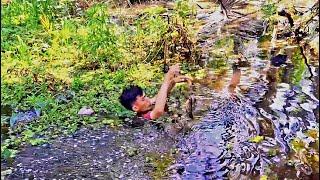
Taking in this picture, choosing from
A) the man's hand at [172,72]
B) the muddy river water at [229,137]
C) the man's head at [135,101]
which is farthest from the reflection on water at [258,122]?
the man's head at [135,101]

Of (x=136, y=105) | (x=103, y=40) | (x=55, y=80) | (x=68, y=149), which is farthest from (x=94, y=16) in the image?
(x=68, y=149)

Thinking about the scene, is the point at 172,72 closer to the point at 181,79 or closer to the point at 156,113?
the point at 181,79

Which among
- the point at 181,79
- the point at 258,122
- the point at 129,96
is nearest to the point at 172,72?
the point at 181,79

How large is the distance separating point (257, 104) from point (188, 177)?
25.5 inches

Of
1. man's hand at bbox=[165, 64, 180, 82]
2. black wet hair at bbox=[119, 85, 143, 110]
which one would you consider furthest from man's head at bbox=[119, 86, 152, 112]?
man's hand at bbox=[165, 64, 180, 82]

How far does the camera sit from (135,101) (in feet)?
8.14

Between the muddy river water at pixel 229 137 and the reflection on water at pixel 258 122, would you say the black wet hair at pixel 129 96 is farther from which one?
the reflection on water at pixel 258 122

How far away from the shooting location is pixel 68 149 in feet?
7.50

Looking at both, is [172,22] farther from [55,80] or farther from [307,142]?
[307,142]

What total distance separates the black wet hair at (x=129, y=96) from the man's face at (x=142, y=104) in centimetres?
Answer: 2

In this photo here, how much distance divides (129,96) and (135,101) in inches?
2.0

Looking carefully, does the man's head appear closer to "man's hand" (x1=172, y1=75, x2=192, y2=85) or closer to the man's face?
the man's face

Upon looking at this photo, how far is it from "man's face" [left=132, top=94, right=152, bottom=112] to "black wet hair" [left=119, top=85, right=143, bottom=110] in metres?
0.02

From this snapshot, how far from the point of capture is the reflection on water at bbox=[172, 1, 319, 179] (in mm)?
2098
